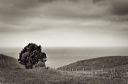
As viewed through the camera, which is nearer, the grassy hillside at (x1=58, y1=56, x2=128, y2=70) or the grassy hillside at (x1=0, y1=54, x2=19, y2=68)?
the grassy hillside at (x1=58, y1=56, x2=128, y2=70)

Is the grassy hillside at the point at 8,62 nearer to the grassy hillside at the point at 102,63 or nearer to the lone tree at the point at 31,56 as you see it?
the grassy hillside at the point at 102,63

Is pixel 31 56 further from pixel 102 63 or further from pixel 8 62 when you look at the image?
pixel 8 62

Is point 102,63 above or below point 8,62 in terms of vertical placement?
below

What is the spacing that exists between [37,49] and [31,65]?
4.38 meters

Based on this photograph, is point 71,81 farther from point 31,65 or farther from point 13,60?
point 13,60

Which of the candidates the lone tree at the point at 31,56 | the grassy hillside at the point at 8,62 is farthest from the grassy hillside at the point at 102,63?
the grassy hillside at the point at 8,62

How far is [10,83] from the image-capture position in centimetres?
4428

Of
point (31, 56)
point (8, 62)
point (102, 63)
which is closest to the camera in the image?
point (31, 56)

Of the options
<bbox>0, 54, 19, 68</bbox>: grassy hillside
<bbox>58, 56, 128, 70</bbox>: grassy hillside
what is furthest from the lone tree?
<bbox>0, 54, 19, 68</bbox>: grassy hillside

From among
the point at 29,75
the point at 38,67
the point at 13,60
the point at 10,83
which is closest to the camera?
the point at 10,83

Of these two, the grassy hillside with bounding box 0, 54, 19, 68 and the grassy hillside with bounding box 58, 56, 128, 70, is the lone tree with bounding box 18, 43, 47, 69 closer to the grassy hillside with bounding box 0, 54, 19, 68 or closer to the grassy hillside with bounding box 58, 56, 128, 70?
the grassy hillside with bounding box 58, 56, 128, 70

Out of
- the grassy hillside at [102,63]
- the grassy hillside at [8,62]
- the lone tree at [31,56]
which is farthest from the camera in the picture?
the grassy hillside at [8,62]

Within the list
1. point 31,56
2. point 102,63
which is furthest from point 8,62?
point 102,63

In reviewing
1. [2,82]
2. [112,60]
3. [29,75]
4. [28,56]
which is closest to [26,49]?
[28,56]
